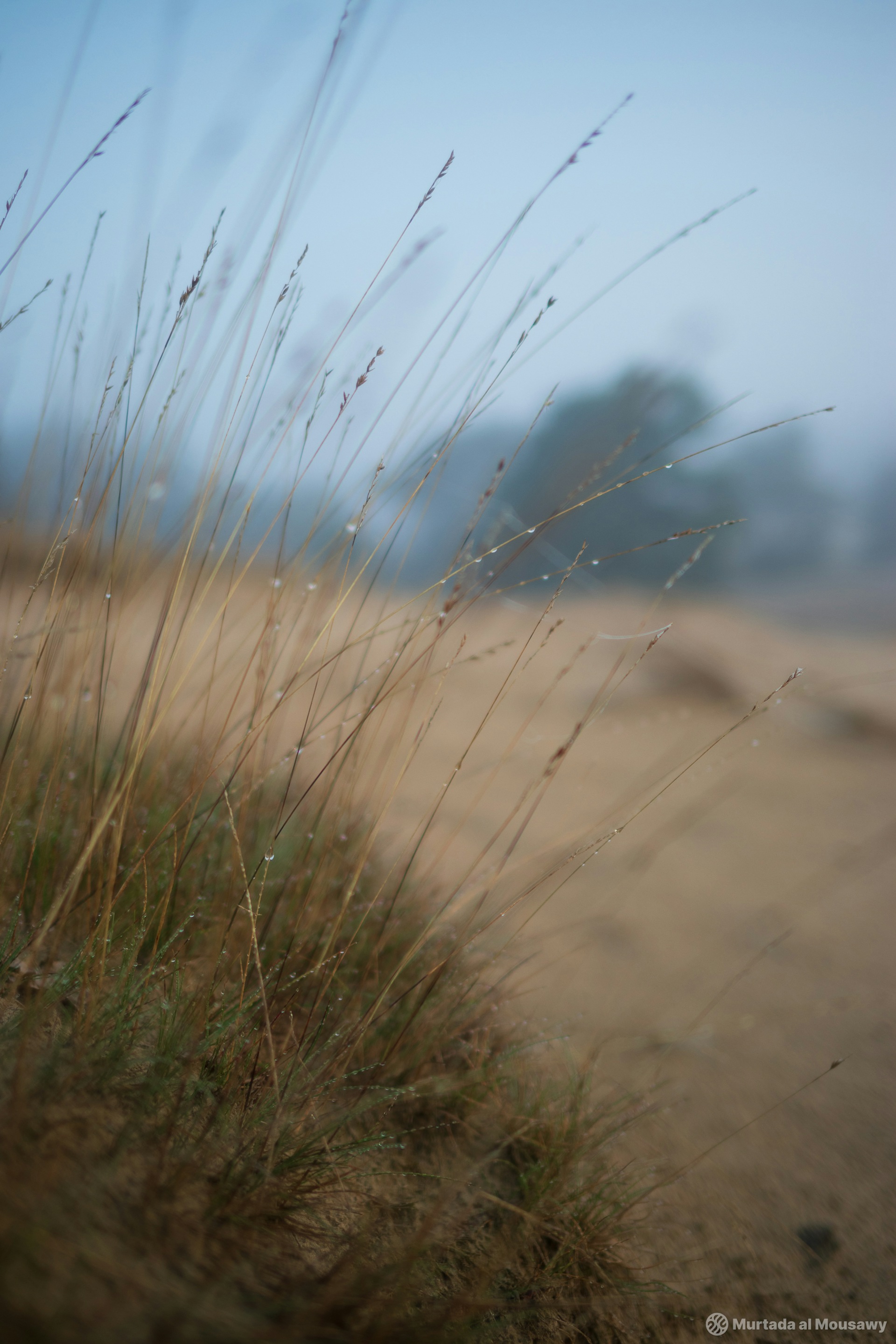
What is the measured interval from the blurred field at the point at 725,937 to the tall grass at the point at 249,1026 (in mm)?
191

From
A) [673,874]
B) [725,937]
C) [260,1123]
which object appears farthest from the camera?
[673,874]

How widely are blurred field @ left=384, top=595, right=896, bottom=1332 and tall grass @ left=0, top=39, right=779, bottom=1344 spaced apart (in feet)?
0.63

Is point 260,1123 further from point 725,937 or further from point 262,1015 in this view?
point 725,937

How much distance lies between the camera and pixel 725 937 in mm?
2479

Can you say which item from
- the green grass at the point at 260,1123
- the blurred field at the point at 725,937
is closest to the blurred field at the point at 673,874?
the blurred field at the point at 725,937

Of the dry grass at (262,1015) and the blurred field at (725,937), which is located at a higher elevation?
the dry grass at (262,1015)

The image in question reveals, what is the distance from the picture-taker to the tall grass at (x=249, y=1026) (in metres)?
0.64

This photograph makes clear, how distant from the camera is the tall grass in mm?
643

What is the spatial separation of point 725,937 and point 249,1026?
2.02 metres

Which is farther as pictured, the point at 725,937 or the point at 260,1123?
the point at 725,937

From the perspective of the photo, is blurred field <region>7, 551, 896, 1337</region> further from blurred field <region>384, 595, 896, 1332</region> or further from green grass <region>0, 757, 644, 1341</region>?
green grass <region>0, 757, 644, 1341</region>

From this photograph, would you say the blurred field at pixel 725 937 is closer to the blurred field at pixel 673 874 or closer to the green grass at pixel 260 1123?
the blurred field at pixel 673 874

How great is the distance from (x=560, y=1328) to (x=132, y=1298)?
0.71 meters

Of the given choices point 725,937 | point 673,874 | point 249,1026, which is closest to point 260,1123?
point 249,1026
